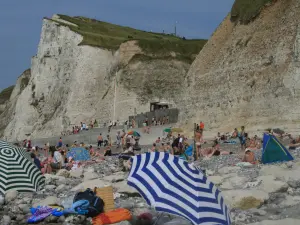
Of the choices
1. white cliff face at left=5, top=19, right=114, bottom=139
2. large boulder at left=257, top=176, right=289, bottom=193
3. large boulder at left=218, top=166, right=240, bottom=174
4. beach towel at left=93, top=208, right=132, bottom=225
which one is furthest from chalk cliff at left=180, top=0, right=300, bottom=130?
white cliff face at left=5, top=19, right=114, bottom=139

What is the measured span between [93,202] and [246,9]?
29.8 meters

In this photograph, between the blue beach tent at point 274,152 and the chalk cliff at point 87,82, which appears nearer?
the blue beach tent at point 274,152

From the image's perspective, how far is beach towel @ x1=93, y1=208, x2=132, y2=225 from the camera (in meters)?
9.77

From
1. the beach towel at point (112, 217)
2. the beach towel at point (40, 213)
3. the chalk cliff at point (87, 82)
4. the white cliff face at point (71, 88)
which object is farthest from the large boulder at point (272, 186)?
the chalk cliff at point (87, 82)

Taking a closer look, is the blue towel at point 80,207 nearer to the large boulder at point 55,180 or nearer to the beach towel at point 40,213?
the beach towel at point 40,213

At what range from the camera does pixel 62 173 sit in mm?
19812

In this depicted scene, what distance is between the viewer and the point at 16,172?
13.1 m

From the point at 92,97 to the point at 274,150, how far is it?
47.8m

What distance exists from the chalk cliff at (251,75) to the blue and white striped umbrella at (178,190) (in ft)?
70.9

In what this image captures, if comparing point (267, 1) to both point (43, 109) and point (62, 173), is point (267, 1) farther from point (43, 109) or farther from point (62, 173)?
point (43, 109)

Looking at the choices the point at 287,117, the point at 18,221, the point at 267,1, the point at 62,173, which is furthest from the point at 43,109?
the point at 18,221

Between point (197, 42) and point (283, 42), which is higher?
point (197, 42)

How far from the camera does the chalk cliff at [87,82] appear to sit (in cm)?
6347

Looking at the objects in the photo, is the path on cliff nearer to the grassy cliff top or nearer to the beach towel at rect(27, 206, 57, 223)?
the grassy cliff top
